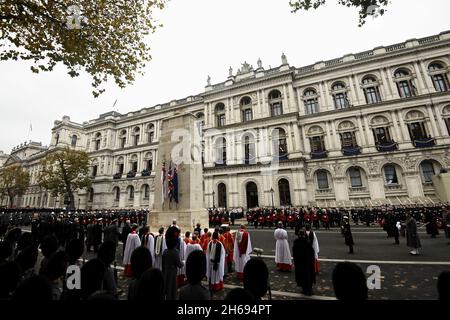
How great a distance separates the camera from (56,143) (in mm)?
51562

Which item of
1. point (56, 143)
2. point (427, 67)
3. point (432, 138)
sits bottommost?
point (432, 138)

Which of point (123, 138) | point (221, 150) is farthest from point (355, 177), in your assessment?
point (123, 138)

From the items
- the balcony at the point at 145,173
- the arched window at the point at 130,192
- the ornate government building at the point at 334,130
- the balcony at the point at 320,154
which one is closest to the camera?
the ornate government building at the point at 334,130

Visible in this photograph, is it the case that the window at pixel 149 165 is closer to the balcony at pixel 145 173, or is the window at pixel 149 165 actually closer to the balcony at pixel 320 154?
the balcony at pixel 145 173

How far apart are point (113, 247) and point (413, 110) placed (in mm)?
31377

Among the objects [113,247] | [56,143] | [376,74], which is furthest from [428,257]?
[56,143]

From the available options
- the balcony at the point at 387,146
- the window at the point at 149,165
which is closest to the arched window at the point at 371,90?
the balcony at the point at 387,146

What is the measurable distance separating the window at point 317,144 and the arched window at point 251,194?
8976 millimetres

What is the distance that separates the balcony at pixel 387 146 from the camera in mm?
23056

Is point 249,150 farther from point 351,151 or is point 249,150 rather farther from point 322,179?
point 351,151

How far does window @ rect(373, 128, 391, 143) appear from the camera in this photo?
2418 cm

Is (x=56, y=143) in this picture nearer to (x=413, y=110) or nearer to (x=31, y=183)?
(x=31, y=183)

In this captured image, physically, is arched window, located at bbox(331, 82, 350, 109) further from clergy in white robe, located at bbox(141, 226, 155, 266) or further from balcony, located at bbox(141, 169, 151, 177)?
balcony, located at bbox(141, 169, 151, 177)
